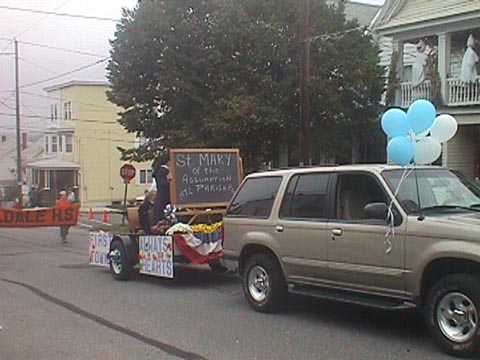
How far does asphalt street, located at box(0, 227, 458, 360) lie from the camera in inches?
299

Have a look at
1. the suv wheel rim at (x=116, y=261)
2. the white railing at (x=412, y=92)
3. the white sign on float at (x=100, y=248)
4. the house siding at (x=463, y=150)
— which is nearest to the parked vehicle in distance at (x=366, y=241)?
the suv wheel rim at (x=116, y=261)

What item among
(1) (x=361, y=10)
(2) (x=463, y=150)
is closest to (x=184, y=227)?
(2) (x=463, y=150)

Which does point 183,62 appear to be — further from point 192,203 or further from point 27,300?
point 27,300

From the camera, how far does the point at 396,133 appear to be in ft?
27.6

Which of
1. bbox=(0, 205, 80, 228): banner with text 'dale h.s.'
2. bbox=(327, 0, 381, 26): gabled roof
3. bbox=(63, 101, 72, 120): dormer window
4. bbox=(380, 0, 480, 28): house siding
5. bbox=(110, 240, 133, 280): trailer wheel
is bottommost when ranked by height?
bbox=(110, 240, 133, 280): trailer wheel

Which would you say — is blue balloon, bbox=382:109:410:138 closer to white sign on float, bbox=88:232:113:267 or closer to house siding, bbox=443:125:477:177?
white sign on float, bbox=88:232:113:267

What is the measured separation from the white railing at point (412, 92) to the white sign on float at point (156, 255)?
10.0 meters

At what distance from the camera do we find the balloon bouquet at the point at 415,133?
827cm

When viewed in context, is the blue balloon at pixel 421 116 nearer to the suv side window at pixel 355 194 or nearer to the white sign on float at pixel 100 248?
the suv side window at pixel 355 194

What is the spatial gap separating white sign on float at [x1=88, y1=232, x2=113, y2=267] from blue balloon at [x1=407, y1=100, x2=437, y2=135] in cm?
682

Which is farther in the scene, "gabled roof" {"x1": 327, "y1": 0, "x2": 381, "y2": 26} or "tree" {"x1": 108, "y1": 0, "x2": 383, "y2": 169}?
"gabled roof" {"x1": 327, "y1": 0, "x2": 381, "y2": 26}

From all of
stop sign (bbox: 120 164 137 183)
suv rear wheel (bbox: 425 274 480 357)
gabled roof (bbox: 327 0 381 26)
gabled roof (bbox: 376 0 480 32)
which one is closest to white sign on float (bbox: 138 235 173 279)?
suv rear wheel (bbox: 425 274 480 357)

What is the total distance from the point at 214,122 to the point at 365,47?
5.74m

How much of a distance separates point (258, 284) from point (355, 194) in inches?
78.6
